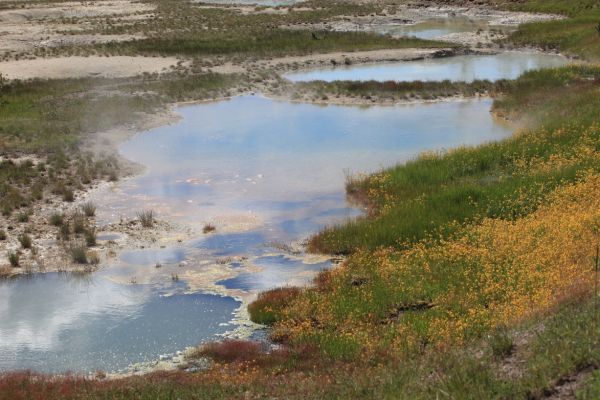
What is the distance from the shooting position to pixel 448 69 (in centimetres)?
5325

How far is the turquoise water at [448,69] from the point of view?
50219 millimetres

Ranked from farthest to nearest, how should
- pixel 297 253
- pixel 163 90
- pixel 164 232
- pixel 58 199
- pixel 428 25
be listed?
1. pixel 428 25
2. pixel 163 90
3. pixel 58 199
4. pixel 164 232
5. pixel 297 253

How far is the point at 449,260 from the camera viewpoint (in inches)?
718

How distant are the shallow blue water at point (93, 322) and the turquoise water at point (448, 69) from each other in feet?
107

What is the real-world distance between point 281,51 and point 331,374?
4810 centimetres

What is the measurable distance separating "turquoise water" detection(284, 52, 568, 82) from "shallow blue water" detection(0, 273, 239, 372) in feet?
107

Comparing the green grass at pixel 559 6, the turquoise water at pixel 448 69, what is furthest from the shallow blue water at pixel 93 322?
the green grass at pixel 559 6

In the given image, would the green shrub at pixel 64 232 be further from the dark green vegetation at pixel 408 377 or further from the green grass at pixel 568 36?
the green grass at pixel 568 36

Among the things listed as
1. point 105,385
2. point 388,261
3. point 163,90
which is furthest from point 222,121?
point 105,385

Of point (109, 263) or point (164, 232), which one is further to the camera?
point (164, 232)

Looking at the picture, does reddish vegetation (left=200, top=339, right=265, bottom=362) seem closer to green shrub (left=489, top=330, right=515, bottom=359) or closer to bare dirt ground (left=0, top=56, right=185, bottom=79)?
green shrub (left=489, top=330, right=515, bottom=359)

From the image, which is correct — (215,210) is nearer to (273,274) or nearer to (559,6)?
(273,274)

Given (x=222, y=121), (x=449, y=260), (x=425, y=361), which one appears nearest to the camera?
(x=425, y=361)

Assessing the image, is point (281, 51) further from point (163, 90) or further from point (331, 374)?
point (331, 374)
